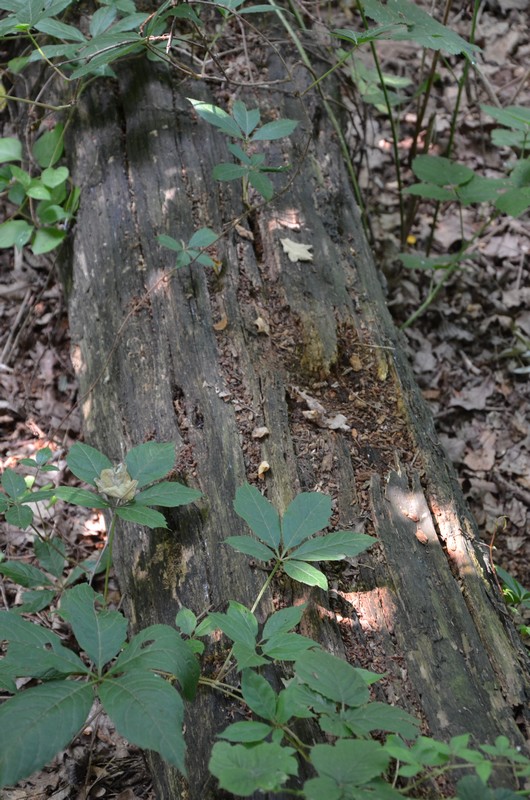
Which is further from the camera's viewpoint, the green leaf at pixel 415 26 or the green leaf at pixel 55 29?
the green leaf at pixel 55 29

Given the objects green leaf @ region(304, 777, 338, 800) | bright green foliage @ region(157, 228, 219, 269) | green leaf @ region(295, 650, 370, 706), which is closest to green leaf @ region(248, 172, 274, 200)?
bright green foliage @ region(157, 228, 219, 269)

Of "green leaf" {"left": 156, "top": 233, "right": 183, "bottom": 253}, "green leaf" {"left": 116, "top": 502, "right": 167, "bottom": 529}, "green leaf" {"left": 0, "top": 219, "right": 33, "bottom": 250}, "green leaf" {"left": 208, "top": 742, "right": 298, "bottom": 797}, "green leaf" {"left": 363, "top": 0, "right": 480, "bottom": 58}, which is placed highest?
"green leaf" {"left": 363, "top": 0, "right": 480, "bottom": 58}

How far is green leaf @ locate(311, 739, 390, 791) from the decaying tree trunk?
46 centimetres

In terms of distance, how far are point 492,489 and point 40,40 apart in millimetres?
3068

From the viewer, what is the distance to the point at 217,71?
3258 mm

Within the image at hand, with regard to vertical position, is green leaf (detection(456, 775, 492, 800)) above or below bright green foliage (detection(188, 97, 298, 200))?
below

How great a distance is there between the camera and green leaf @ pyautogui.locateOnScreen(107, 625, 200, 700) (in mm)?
1397

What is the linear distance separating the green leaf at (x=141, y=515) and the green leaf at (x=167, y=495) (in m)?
0.03

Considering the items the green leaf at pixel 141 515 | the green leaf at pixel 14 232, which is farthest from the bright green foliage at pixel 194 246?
the green leaf at pixel 141 515

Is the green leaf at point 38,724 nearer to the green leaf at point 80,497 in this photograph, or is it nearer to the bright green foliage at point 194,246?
the green leaf at point 80,497

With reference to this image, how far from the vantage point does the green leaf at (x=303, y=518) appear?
1.73m

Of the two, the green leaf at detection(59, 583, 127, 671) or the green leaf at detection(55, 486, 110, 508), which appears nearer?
the green leaf at detection(59, 583, 127, 671)

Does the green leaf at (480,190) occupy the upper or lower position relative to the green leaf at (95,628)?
upper

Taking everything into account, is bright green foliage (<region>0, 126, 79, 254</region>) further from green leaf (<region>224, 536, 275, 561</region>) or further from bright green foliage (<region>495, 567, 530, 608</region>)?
bright green foliage (<region>495, 567, 530, 608</region>)
